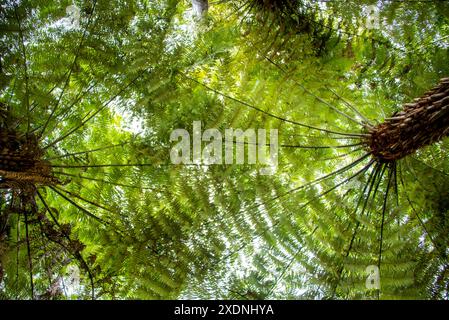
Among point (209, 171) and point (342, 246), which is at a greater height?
point (209, 171)

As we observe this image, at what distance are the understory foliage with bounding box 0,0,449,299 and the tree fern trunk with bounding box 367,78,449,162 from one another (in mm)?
515

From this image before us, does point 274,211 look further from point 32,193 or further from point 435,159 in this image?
point 32,193

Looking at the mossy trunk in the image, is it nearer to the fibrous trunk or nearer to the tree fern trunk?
the fibrous trunk

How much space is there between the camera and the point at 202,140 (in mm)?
2371

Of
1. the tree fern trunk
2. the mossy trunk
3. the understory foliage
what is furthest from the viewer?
the understory foliage

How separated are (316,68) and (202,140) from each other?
0.94 meters

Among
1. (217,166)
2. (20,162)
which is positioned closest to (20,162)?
(20,162)

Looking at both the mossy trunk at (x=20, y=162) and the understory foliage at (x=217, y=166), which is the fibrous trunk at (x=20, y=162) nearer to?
the mossy trunk at (x=20, y=162)

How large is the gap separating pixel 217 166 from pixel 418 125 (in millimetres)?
1281

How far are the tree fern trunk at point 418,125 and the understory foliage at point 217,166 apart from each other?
51 cm

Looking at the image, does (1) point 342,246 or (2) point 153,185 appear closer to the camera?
(1) point 342,246

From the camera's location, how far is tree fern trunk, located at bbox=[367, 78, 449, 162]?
1.39 meters

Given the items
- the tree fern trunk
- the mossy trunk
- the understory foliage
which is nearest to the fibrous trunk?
the mossy trunk
